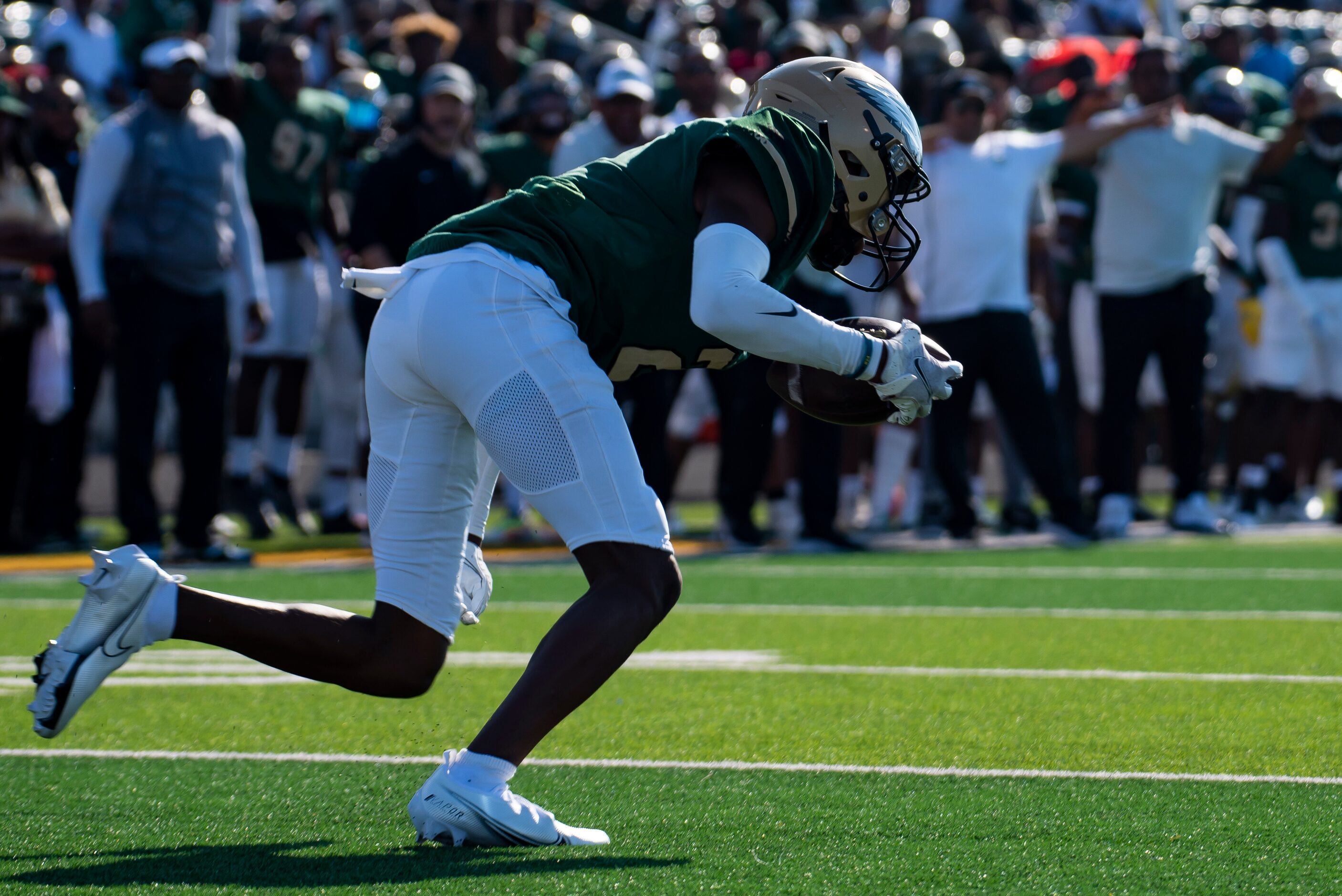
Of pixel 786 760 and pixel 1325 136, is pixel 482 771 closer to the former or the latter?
pixel 786 760

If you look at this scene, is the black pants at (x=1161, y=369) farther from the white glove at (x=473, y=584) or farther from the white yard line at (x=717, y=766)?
the white glove at (x=473, y=584)

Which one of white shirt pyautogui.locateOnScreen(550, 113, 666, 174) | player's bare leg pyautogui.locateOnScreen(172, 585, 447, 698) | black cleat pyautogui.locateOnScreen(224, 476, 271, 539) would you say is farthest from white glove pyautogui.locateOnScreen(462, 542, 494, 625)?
black cleat pyautogui.locateOnScreen(224, 476, 271, 539)

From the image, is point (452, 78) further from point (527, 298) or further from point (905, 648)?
point (527, 298)

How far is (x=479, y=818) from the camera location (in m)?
3.00

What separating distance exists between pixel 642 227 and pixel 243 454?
21.3 ft

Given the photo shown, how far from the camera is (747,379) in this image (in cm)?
845

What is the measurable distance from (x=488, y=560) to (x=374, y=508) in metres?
4.94

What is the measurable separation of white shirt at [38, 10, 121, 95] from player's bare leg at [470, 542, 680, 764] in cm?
967

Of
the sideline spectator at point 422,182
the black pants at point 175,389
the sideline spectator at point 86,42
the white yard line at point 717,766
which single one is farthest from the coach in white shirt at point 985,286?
the sideline spectator at point 86,42

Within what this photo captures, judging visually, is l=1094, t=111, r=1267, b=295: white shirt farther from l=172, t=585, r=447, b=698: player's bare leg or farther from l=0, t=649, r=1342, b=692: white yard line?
l=172, t=585, r=447, b=698: player's bare leg

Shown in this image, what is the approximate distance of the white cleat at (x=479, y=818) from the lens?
3.00m

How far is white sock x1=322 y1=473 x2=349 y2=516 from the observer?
9758 mm

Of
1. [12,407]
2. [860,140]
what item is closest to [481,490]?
[860,140]

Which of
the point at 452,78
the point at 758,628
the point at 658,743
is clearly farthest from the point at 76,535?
the point at 658,743
